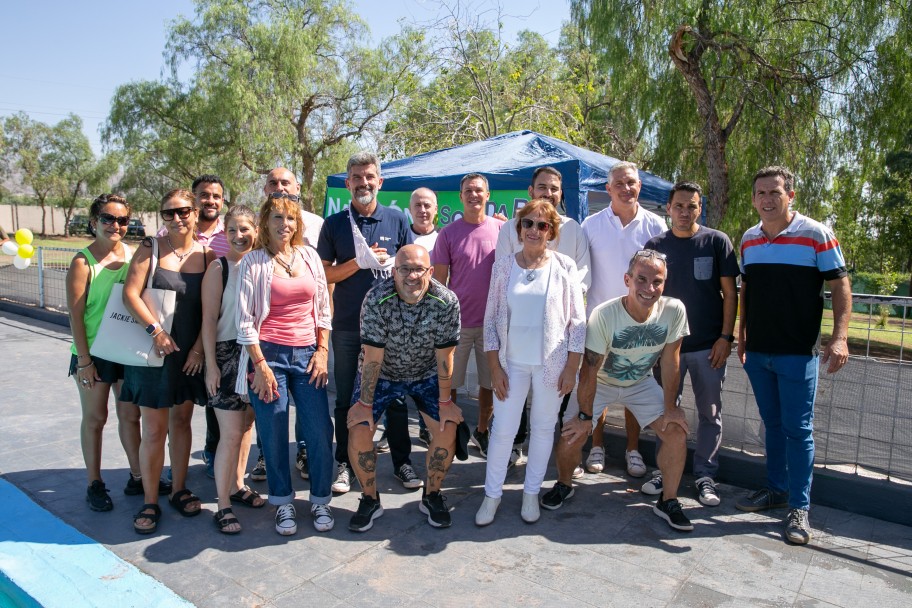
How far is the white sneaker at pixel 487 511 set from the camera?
3.53 metres

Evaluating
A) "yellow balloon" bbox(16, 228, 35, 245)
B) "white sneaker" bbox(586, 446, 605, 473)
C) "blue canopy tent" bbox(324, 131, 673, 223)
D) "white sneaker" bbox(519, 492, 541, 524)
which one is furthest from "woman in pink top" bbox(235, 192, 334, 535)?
"yellow balloon" bbox(16, 228, 35, 245)

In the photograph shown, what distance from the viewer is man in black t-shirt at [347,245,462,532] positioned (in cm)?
342

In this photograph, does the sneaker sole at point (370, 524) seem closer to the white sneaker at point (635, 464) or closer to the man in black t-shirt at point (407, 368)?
the man in black t-shirt at point (407, 368)

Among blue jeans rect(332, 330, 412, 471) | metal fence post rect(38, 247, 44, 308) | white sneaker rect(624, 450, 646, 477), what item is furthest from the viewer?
metal fence post rect(38, 247, 44, 308)

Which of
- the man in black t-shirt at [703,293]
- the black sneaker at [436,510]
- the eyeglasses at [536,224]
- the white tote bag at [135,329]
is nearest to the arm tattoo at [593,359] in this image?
the man in black t-shirt at [703,293]

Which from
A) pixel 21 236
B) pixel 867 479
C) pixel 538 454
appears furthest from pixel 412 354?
pixel 21 236

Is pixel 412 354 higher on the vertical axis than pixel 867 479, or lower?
higher

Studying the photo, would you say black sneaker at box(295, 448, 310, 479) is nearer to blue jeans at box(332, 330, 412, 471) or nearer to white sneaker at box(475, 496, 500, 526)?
blue jeans at box(332, 330, 412, 471)

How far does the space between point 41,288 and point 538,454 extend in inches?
428

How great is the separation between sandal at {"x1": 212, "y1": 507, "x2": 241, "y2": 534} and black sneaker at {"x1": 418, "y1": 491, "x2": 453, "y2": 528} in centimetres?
105

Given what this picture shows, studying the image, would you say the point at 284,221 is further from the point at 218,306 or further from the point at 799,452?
the point at 799,452

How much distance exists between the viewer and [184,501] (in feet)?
11.7

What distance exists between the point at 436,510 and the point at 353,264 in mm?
1585

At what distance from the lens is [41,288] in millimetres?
10984
